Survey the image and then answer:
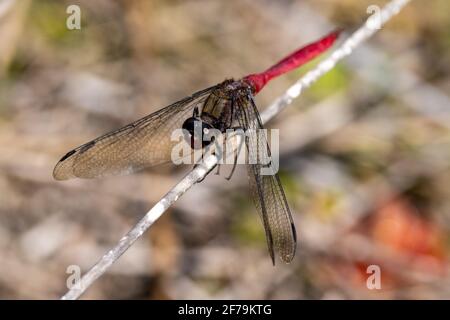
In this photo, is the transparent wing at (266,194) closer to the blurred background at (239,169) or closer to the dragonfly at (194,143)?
the dragonfly at (194,143)

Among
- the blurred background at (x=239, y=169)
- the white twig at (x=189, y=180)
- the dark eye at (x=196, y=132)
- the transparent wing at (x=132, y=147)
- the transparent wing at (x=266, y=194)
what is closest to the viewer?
the white twig at (x=189, y=180)

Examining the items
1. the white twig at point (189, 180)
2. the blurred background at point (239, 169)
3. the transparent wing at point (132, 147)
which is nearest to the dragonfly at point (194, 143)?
the transparent wing at point (132, 147)

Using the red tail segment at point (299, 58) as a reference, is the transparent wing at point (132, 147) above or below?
below

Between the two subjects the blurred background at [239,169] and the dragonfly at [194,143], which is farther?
the blurred background at [239,169]

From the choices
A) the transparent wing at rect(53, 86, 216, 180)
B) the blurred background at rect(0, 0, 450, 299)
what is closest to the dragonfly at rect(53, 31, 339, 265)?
the transparent wing at rect(53, 86, 216, 180)

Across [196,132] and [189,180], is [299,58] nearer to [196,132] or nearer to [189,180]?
[196,132]

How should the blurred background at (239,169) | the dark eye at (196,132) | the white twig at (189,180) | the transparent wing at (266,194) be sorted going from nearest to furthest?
the white twig at (189,180) → the transparent wing at (266,194) → the dark eye at (196,132) → the blurred background at (239,169)

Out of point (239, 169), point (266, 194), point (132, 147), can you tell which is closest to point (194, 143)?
point (132, 147)
